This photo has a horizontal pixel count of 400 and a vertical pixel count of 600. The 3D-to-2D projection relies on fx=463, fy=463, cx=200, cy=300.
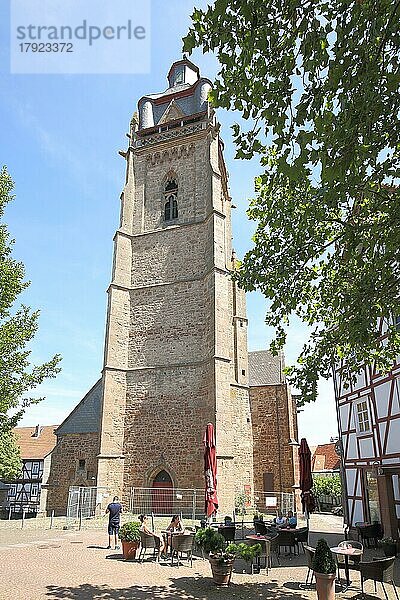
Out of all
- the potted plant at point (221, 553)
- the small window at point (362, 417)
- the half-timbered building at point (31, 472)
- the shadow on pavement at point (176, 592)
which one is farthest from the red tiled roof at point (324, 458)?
the shadow on pavement at point (176, 592)

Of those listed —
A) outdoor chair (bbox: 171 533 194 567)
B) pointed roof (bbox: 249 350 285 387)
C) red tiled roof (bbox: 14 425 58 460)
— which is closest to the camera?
outdoor chair (bbox: 171 533 194 567)

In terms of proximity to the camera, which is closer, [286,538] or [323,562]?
[323,562]

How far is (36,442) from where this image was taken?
41812 millimetres

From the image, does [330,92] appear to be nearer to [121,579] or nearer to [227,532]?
[121,579]

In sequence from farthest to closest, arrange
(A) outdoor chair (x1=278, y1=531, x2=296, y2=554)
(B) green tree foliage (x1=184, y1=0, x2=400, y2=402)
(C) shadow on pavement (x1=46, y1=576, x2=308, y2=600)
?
(A) outdoor chair (x1=278, y1=531, x2=296, y2=554)
(C) shadow on pavement (x1=46, y1=576, x2=308, y2=600)
(B) green tree foliage (x1=184, y1=0, x2=400, y2=402)

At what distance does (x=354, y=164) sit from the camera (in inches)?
203

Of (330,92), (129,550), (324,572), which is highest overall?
(330,92)

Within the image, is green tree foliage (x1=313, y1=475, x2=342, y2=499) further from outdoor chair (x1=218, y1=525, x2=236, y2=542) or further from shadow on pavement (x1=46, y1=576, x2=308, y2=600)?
shadow on pavement (x1=46, y1=576, x2=308, y2=600)

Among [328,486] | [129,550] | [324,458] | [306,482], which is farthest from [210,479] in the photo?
[324,458]

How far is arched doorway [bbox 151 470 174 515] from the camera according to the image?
20.0 m

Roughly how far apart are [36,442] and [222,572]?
37.7 m

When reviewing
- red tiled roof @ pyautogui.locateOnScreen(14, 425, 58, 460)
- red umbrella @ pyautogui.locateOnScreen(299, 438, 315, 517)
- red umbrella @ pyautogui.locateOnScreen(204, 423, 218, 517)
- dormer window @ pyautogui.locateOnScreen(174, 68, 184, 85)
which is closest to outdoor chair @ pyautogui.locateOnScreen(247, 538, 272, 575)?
red umbrella @ pyautogui.locateOnScreen(204, 423, 218, 517)

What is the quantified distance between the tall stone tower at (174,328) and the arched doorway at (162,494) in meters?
0.09

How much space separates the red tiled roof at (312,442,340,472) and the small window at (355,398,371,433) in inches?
1089
